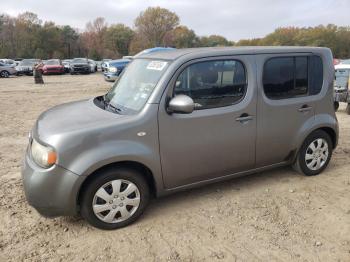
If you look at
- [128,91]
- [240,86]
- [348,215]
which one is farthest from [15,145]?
[348,215]

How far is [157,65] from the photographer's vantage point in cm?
400

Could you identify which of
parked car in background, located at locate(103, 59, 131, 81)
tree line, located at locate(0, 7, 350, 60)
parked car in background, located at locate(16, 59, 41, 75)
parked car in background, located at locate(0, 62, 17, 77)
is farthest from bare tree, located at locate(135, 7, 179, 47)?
parked car in background, located at locate(103, 59, 131, 81)

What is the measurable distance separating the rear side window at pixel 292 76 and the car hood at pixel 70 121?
6.21 ft

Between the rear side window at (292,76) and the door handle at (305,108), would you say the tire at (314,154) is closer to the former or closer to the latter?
the door handle at (305,108)

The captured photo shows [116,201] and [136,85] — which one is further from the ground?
[136,85]

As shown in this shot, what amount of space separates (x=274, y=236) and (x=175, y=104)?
1.64 metres

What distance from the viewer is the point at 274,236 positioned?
352 centimetres

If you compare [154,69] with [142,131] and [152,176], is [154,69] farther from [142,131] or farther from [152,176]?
[152,176]

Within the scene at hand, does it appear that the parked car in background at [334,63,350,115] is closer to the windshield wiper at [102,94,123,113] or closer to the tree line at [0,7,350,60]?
the windshield wiper at [102,94,123,113]

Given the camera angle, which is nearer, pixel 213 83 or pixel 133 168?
pixel 133 168

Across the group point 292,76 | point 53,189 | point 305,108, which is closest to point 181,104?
point 53,189

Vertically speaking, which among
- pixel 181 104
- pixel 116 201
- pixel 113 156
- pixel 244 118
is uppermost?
pixel 181 104

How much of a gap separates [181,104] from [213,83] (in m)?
0.60

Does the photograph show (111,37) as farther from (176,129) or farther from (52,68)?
(176,129)
